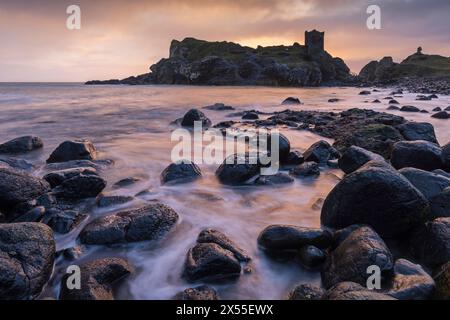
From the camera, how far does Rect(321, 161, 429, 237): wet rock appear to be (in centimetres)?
427

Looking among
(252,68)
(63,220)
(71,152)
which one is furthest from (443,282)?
(252,68)

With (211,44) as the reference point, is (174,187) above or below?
below

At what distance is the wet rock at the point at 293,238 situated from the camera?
13.6 ft

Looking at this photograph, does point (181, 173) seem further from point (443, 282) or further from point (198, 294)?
point (443, 282)

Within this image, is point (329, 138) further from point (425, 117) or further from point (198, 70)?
point (198, 70)

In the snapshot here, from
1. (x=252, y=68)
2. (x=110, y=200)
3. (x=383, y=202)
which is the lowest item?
(x=110, y=200)

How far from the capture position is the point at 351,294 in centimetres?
284

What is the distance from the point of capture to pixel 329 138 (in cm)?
1130

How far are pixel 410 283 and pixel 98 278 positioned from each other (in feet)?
9.98

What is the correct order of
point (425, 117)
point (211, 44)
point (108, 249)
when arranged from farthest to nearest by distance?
point (211, 44) < point (425, 117) < point (108, 249)

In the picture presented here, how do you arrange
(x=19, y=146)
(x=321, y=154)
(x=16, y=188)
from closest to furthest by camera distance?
1. (x=16, y=188)
2. (x=321, y=154)
3. (x=19, y=146)
